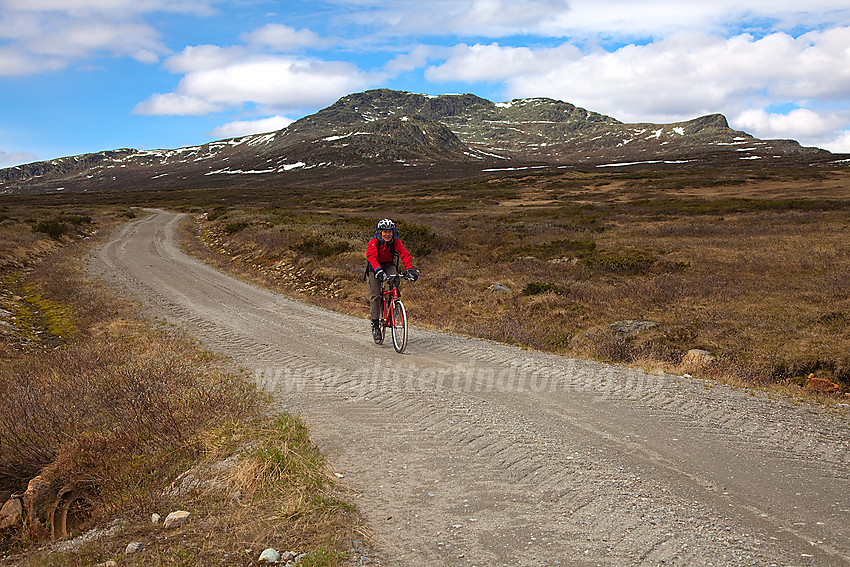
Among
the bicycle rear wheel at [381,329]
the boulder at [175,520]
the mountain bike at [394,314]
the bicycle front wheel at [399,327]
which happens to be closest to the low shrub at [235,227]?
the bicycle rear wheel at [381,329]

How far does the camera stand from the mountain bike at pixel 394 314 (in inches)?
380

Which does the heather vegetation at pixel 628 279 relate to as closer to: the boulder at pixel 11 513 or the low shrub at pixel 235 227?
the low shrub at pixel 235 227

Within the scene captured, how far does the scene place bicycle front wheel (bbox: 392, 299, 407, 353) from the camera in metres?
9.62

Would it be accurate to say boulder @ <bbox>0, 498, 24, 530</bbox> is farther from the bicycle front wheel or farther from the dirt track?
the bicycle front wheel

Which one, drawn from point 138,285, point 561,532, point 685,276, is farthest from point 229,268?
point 561,532

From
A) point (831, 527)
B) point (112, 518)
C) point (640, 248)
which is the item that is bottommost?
point (112, 518)

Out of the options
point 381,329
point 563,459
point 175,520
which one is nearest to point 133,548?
point 175,520

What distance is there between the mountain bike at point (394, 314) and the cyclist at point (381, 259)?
0.11 metres

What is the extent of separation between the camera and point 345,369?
8.73 meters

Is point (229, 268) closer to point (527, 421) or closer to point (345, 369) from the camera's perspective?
point (345, 369)

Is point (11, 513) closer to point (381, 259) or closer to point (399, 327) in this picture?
point (399, 327)

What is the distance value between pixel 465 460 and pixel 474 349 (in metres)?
4.87

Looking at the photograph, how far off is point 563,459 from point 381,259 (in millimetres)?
5707

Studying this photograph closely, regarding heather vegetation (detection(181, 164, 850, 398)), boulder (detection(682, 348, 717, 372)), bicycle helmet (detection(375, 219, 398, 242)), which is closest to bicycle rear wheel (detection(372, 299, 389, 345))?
bicycle helmet (detection(375, 219, 398, 242))
